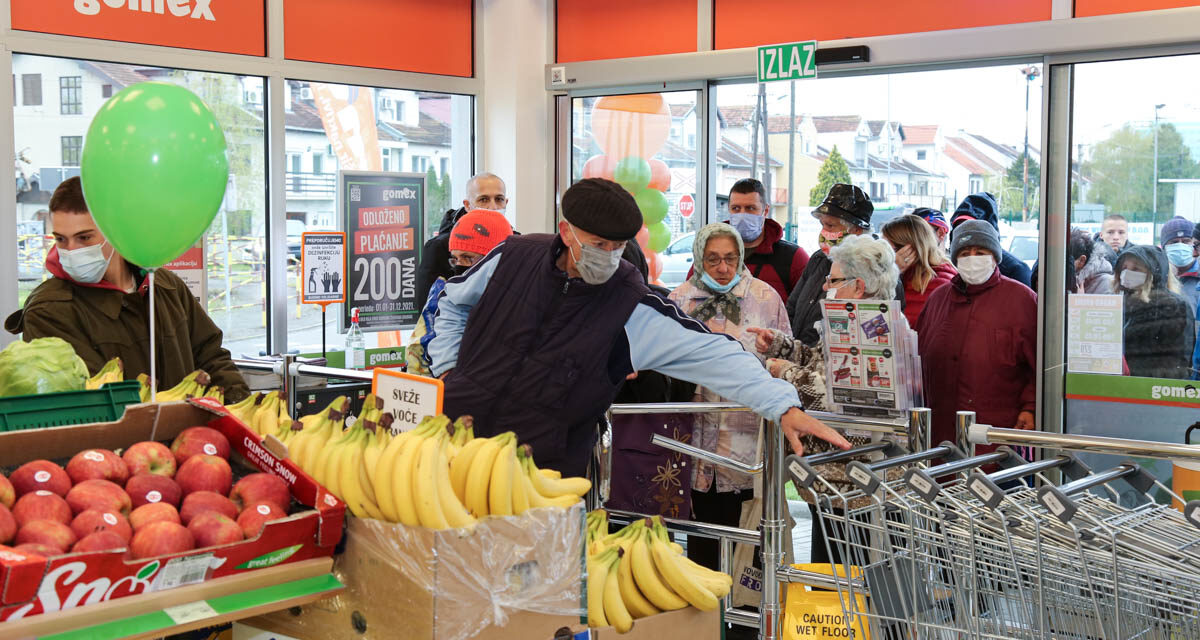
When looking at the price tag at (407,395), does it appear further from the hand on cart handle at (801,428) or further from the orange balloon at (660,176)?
the orange balloon at (660,176)

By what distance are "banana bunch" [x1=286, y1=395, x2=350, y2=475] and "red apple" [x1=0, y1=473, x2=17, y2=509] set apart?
1.59ft

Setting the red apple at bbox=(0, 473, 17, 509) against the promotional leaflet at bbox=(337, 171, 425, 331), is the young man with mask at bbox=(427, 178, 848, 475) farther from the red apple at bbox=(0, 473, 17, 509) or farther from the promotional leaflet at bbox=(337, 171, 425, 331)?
the promotional leaflet at bbox=(337, 171, 425, 331)

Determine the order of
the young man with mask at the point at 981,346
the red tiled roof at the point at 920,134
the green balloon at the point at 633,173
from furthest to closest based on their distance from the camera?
the green balloon at the point at 633,173 → the red tiled roof at the point at 920,134 → the young man with mask at the point at 981,346

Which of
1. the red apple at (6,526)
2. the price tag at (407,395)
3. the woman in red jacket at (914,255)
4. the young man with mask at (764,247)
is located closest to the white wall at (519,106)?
the young man with mask at (764,247)

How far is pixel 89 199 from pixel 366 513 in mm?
1186

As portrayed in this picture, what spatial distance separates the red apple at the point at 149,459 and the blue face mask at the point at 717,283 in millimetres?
Result: 2965

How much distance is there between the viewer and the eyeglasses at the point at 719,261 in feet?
15.5

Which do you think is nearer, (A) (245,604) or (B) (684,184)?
(A) (245,604)

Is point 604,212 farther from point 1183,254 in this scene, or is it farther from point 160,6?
point 160,6

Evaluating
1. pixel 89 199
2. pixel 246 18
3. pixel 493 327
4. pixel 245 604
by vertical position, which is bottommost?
pixel 245 604

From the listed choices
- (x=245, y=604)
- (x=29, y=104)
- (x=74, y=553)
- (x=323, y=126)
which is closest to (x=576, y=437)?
(x=245, y=604)

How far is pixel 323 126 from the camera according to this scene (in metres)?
7.16

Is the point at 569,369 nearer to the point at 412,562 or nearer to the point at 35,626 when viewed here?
the point at 412,562

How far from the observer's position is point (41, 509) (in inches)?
71.4
